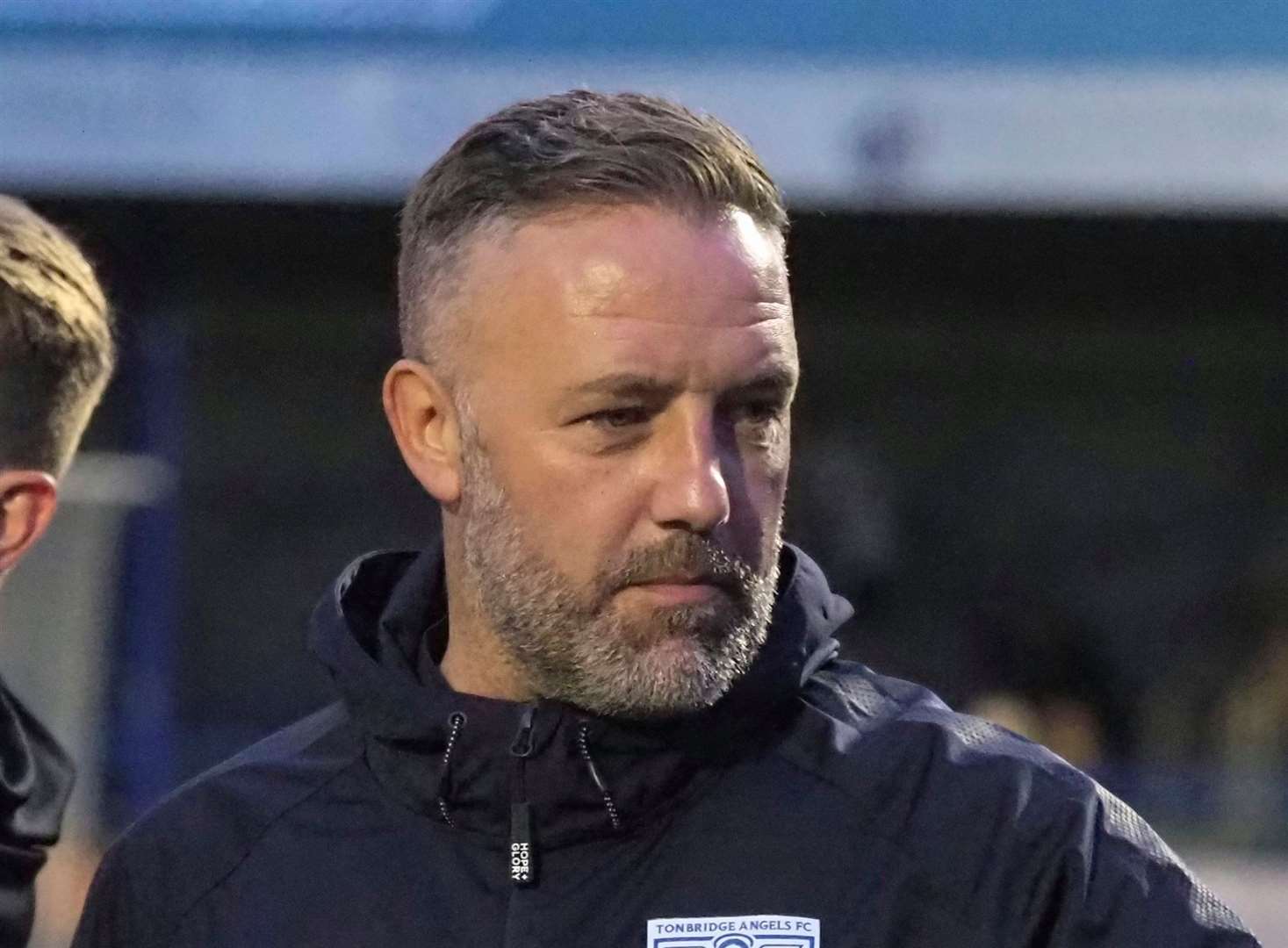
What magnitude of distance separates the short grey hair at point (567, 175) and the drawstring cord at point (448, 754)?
0.37 meters

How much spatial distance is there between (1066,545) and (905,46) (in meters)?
3.03

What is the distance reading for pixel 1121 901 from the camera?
1935 millimetres

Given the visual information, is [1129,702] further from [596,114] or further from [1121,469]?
[596,114]

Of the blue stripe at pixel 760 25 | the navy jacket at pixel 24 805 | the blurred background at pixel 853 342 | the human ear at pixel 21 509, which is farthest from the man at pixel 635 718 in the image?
the blue stripe at pixel 760 25

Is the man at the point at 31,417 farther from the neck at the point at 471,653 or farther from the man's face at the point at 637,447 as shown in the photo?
the man's face at the point at 637,447

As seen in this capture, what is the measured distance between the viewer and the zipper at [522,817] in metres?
2.05

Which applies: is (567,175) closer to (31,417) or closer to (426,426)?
(426,426)

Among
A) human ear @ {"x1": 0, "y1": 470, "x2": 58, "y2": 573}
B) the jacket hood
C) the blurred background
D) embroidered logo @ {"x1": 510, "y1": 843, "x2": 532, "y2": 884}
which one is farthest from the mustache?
the blurred background

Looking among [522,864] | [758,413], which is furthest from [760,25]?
[522,864]

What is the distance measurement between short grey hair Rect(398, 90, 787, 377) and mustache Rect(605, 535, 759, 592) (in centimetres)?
32

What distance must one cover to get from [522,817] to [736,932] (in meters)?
0.23

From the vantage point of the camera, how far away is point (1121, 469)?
10.5 meters

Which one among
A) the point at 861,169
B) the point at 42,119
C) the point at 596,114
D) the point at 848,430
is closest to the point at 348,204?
the point at 42,119

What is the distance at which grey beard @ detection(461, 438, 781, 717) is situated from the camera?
2.06 meters
